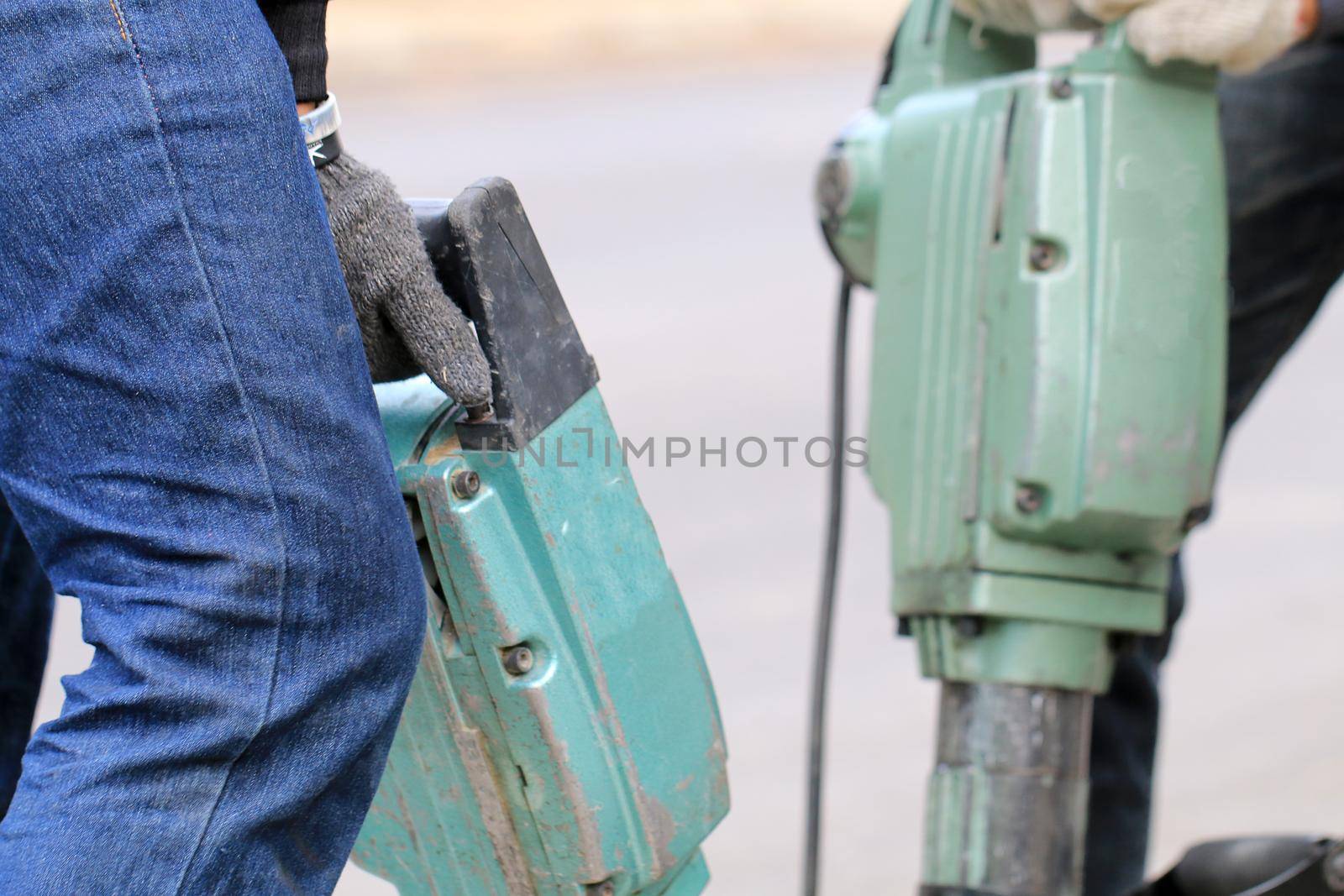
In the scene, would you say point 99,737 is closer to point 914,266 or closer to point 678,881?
point 678,881

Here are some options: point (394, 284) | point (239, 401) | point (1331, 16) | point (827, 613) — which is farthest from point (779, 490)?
point (239, 401)

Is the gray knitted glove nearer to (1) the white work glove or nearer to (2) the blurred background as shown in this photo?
(1) the white work glove

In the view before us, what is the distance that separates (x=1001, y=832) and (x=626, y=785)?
1.46ft

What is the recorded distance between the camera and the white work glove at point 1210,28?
1394mm

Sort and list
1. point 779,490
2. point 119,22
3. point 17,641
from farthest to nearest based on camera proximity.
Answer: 1. point 779,490
2. point 17,641
3. point 119,22

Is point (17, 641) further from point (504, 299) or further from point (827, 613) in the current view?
point (827, 613)

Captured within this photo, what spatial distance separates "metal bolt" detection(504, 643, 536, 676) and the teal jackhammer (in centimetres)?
49

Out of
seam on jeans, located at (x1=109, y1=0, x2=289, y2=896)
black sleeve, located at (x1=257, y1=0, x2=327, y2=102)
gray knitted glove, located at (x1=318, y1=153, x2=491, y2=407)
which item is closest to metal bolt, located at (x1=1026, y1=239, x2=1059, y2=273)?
gray knitted glove, located at (x1=318, y1=153, x2=491, y2=407)

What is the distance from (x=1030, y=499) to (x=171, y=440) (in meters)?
0.81

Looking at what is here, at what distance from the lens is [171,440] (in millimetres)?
918

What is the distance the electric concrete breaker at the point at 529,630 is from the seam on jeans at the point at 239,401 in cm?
24

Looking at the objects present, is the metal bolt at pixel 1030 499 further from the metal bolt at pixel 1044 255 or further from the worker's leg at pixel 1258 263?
the worker's leg at pixel 1258 263

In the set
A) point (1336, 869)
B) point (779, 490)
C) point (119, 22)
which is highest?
point (119, 22)

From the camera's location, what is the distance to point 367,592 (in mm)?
984
